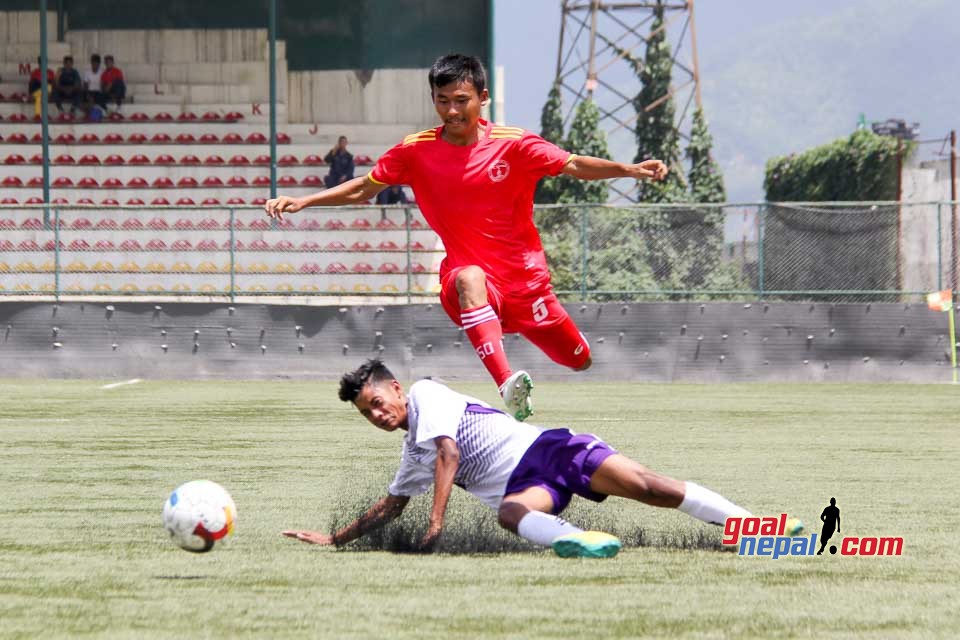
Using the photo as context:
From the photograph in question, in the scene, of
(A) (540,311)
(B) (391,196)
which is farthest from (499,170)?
(B) (391,196)

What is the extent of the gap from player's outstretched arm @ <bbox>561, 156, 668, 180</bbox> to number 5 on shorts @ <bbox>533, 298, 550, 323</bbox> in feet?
2.69

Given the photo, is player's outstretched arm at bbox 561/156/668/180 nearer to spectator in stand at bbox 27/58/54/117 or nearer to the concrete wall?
the concrete wall

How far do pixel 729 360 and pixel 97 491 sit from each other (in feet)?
44.4

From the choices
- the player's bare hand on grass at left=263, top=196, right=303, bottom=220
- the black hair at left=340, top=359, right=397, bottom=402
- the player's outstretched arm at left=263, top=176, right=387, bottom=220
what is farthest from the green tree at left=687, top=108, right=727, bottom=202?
the black hair at left=340, top=359, right=397, bottom=402

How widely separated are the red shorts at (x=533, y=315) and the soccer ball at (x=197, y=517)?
2.75 m

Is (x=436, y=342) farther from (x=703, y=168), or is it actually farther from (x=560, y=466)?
(x=703, y=168)

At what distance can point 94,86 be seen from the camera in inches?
1275

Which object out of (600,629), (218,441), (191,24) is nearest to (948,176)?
(191,24)

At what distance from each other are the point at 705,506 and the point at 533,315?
9.01 feet

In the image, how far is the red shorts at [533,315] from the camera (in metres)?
9.28

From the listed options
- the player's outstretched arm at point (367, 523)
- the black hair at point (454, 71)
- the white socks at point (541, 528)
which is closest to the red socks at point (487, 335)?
the black hair at point (454, 71)

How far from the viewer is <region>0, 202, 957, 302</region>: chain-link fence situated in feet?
71.2

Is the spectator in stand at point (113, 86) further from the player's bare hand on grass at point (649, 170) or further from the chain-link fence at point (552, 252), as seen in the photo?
the player's bare hand on grass at point (649, 170)

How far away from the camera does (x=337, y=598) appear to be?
5789 mm
